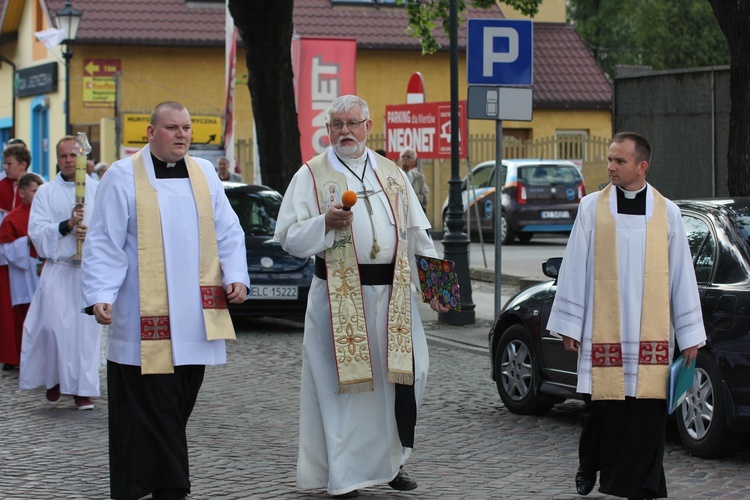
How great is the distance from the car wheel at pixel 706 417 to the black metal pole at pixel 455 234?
23.6ft

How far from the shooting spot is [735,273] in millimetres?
8383

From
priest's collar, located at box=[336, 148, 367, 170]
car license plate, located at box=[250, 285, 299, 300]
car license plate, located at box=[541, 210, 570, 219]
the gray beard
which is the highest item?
the gray beard

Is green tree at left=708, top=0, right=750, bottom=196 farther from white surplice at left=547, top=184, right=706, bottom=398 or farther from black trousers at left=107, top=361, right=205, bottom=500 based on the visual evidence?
black trousers at left=107, top=361, right=205, bottom=500

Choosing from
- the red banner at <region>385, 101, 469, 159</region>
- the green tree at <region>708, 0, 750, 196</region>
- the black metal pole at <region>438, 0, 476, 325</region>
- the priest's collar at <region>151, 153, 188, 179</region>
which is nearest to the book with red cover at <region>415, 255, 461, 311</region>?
the priest's collar at <region>151, 153, 188, 179</region>

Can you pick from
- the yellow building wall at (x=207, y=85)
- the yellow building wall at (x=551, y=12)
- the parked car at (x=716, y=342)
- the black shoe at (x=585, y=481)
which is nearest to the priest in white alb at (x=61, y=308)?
the parked car at (x=716, y=342)

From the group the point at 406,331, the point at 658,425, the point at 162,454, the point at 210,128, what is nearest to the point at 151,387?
the point at 162,454

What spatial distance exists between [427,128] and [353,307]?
14.7m

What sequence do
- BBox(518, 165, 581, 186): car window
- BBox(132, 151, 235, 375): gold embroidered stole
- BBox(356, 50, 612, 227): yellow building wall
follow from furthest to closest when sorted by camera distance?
BBox(356, 50, 612, 227): yellow building wall < BBox(518, 165, 581, 186): car window < BBox(132, 151, 235, 375): gold embroidered stole

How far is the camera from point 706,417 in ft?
27.4

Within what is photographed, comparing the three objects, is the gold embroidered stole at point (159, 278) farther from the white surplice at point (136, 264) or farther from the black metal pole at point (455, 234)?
the black metal pole at point (455, 234)

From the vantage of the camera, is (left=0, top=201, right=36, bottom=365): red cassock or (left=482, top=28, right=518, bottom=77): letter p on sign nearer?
(left=0, top=201, right=36, bottom=365): red cassock

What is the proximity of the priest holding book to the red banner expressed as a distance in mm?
13640

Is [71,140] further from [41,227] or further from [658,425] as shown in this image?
[658,425]

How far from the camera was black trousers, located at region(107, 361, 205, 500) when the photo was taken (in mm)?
6836
